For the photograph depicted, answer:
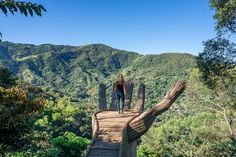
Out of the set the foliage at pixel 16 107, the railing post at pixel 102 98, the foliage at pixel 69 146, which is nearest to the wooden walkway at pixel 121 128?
the railing post at pixel 102 98

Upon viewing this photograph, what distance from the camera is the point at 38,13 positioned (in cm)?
320

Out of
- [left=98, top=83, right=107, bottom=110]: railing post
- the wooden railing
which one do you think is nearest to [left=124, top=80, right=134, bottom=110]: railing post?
[left=98, top=83, right=107, bottom=110]: railing post

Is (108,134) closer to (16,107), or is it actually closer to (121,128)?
(121,128)

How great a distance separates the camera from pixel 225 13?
13852 mm

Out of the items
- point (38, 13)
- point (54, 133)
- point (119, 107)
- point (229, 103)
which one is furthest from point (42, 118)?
point (38, 13)

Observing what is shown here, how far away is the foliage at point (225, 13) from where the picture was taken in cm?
1361

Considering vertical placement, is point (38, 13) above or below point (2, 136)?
above

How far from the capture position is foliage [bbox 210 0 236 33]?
1361cm

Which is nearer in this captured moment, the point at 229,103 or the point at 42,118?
the point at 229,103

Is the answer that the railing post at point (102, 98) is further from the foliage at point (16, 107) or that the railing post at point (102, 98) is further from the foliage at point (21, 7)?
the foliage at point (21, 7)

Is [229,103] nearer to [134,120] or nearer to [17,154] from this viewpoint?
[134,120]

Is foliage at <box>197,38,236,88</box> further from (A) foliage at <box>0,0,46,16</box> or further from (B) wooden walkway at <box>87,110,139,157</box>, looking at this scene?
(A) foliage at <box>0,0,46,16</box>

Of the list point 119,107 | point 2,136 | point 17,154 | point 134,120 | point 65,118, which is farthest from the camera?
point 65,118

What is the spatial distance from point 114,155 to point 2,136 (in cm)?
283
